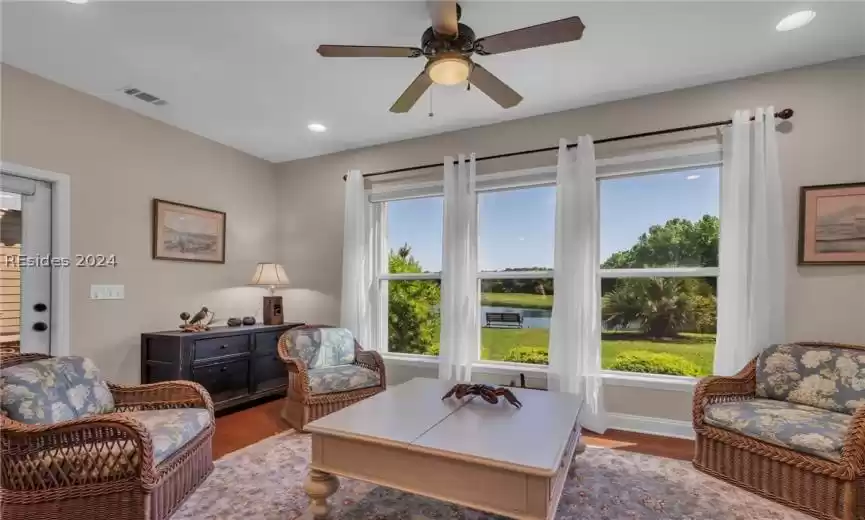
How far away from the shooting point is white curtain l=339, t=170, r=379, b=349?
436cm

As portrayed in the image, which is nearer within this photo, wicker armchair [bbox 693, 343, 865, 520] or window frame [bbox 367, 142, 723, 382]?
wicker armchair [bbox 693, 343, 865, 520]

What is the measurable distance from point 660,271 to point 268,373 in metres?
3.72

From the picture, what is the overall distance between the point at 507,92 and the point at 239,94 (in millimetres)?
2148

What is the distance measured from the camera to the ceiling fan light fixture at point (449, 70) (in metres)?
2.10

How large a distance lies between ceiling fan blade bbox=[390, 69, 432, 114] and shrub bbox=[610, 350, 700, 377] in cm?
267

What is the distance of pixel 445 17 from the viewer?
6.28 feet

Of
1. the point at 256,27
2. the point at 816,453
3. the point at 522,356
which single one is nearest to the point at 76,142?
the point at 256,27

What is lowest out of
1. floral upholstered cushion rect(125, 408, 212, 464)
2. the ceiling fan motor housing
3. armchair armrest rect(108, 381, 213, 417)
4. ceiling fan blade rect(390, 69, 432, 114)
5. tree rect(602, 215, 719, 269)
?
floral upholstered cushion rect(125, 408, 212, 464)

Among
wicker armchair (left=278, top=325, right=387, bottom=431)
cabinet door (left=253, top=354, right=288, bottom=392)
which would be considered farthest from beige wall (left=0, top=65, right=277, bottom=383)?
wicker armchair (left=278, top=325, right=387, bottom=431)

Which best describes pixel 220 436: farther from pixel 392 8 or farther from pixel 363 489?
pixel 392 8

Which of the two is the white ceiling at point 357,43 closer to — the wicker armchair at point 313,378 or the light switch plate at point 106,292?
the light switch plate at point 106,292

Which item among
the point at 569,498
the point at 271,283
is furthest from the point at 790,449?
the point at 271,283

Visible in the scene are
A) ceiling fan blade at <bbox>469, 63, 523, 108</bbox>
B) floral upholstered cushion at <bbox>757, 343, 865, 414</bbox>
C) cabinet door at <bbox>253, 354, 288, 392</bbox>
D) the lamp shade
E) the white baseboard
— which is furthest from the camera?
the lamp shade

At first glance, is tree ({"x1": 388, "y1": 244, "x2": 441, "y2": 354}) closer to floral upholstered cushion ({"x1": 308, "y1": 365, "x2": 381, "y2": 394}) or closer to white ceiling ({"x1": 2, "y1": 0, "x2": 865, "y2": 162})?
floral upholstered cushion ({"x1": 308, "y1": 365, "x2": 381, "y2": 394})
